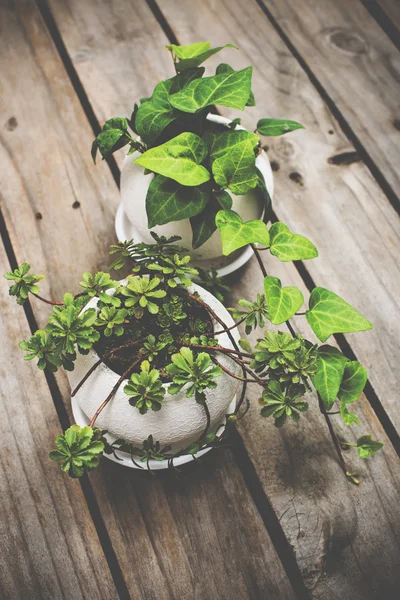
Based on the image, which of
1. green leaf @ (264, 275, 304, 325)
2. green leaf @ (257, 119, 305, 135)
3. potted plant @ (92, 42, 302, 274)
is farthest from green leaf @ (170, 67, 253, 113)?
green leaf @ (264, 275, 304, 325)

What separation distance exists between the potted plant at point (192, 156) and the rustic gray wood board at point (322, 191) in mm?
305

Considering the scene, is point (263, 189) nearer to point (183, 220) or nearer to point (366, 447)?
point (183, 220)

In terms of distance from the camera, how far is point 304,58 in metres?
1.29

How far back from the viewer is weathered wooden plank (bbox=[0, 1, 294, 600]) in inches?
35.3

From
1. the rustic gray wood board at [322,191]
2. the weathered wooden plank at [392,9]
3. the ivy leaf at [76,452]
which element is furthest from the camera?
the weathered wooden plank at [392,9]

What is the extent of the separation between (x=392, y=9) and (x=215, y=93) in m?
0.87

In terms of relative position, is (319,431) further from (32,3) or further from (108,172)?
(32,3)

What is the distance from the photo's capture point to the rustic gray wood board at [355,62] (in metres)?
1.22

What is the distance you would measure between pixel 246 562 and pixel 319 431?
26cm

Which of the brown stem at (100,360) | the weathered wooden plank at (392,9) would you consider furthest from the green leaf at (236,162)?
the weathered wooden plank at (392,9)

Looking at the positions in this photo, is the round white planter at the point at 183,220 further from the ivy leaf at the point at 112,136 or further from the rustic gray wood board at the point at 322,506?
the rustic gray wood board at the point at 322,506

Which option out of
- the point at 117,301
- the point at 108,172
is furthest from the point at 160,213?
the point at 108,172

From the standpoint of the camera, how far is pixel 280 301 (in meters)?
0.74

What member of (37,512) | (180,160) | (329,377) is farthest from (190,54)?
(37,512)
